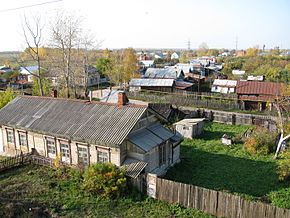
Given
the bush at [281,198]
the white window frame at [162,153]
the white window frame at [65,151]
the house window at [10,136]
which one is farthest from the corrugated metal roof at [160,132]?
the house window at [10,136]

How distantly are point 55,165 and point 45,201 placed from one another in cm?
478

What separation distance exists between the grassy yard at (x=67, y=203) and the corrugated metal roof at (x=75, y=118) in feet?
11.0

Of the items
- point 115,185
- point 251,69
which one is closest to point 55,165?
point 115,185

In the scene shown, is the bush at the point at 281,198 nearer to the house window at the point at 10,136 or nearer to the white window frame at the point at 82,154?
the white window frame at the point at 82,154

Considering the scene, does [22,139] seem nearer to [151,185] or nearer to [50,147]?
[50,147]

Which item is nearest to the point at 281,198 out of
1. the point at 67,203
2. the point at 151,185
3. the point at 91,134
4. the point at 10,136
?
the point at 151,185

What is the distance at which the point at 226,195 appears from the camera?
1450 cm

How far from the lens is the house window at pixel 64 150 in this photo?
21312 mm

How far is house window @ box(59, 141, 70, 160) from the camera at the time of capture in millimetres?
21312

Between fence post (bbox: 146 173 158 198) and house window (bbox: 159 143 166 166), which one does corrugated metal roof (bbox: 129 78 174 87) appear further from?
fence post (bbox: 146 173 158 198)

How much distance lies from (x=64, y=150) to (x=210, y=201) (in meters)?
11.1

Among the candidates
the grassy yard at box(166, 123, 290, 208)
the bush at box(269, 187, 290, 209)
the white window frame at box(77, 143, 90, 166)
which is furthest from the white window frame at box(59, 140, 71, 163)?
the bush at box(269, 187, 290, 209)

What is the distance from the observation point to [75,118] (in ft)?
72.6

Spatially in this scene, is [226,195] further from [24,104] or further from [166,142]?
[24,104]
